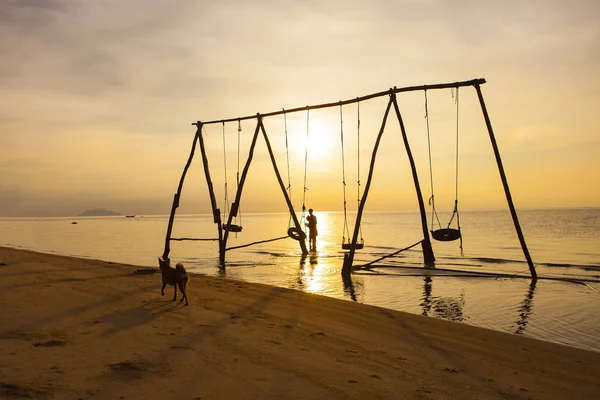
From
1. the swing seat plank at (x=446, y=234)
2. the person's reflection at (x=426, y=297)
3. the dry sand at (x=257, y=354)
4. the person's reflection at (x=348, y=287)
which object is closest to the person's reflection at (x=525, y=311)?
the dry sand at (x=257, y=354)

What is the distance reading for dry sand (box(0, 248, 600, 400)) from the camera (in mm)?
4836

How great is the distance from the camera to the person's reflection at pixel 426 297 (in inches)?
440

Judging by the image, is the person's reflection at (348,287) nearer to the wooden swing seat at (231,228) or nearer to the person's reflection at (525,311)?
the person's reflection at (525,311)

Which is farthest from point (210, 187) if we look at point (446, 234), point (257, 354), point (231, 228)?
point (257, 354)

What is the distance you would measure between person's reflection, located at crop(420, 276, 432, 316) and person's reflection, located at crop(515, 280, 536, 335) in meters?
2.01

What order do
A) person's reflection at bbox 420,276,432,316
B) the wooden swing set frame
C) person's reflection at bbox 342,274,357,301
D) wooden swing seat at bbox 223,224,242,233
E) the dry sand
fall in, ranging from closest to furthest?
the dry sand < person's reflection at bbox 420,276,432,316 < person's reflection at bbox 342,274,357,301 < the wooden swing set frame < wooden swing seat at bbox 223,224,242,233

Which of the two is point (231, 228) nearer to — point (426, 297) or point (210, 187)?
point (210, 187)

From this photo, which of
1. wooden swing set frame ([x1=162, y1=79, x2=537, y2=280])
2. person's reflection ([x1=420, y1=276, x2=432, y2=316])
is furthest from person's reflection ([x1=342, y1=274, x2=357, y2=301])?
person's reflection ([x1=420, y1=276, x2=432, y2=316])

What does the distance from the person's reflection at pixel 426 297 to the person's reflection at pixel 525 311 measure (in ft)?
6.59

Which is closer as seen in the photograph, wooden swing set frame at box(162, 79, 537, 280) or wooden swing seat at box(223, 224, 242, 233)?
wooden swing set frame at box(162, 79, 537, 280)

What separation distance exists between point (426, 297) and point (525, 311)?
2.68m

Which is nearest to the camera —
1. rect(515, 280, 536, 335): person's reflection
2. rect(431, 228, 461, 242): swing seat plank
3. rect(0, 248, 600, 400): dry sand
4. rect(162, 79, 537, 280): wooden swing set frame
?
rect(0, 248, 600, 400): dry sand

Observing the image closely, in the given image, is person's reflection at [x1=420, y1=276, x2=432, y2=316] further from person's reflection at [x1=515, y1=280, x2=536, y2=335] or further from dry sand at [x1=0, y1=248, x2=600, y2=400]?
dry sand at [x1=0, y1=248, x2=600, y2=400]

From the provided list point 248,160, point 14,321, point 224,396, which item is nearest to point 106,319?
point 14,321
